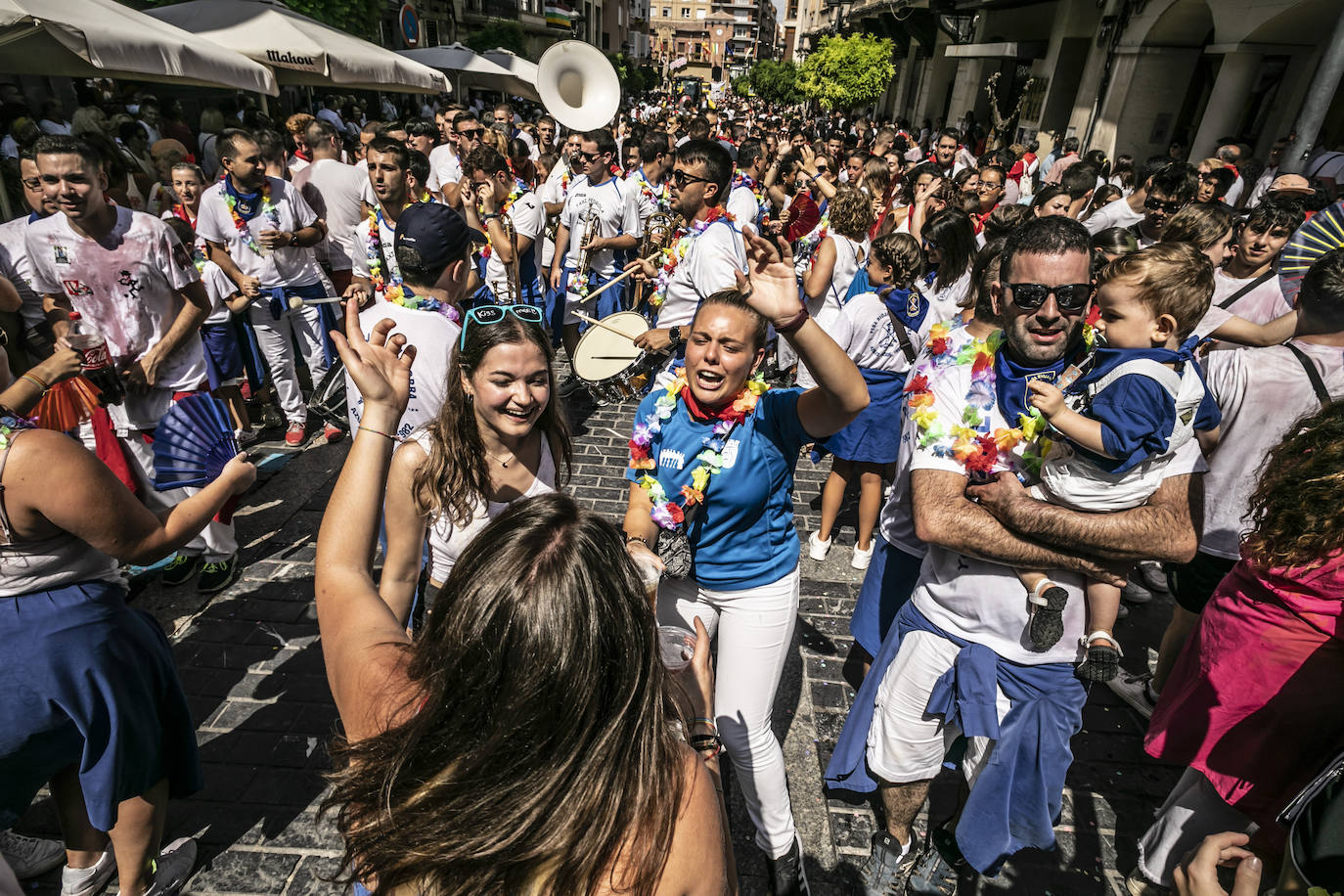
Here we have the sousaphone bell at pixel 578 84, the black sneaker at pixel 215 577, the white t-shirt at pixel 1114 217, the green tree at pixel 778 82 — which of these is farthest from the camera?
the green tree at pixel 778 82

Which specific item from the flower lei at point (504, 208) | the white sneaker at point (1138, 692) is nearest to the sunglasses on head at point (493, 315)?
the white sneaker at point (1138, 692)

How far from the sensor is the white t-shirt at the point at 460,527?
2.62 meters

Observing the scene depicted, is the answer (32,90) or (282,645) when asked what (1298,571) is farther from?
(32,90)

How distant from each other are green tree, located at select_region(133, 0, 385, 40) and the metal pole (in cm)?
1704

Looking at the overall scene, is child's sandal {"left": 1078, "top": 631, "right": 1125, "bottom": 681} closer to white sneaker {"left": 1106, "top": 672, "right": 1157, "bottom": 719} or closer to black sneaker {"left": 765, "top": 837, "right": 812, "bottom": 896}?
black sneaker {"left": 765, "top": 837, "right": 812, "bottom": 896}

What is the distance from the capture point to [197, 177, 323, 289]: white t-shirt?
5.54m

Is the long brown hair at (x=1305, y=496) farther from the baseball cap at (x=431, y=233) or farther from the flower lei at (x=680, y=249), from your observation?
the flower lei at (x=680, y=249)

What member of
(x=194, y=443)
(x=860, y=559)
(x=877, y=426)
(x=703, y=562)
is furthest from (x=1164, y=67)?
(x=194, y=443)

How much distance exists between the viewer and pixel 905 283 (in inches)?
174

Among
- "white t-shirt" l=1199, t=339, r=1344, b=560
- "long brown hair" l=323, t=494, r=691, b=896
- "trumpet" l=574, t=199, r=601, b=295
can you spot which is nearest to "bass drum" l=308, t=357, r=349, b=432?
"trumpet" l=574, t=199, r=601, b=295

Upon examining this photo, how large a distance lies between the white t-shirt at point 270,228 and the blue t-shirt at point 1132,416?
5.91 m

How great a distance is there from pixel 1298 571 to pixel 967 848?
4.61 ft

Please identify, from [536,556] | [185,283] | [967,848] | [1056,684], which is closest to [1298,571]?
[1056,684]

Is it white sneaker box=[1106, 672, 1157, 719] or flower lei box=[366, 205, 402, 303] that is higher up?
flower lei box=[366, 205, 402, 303]
